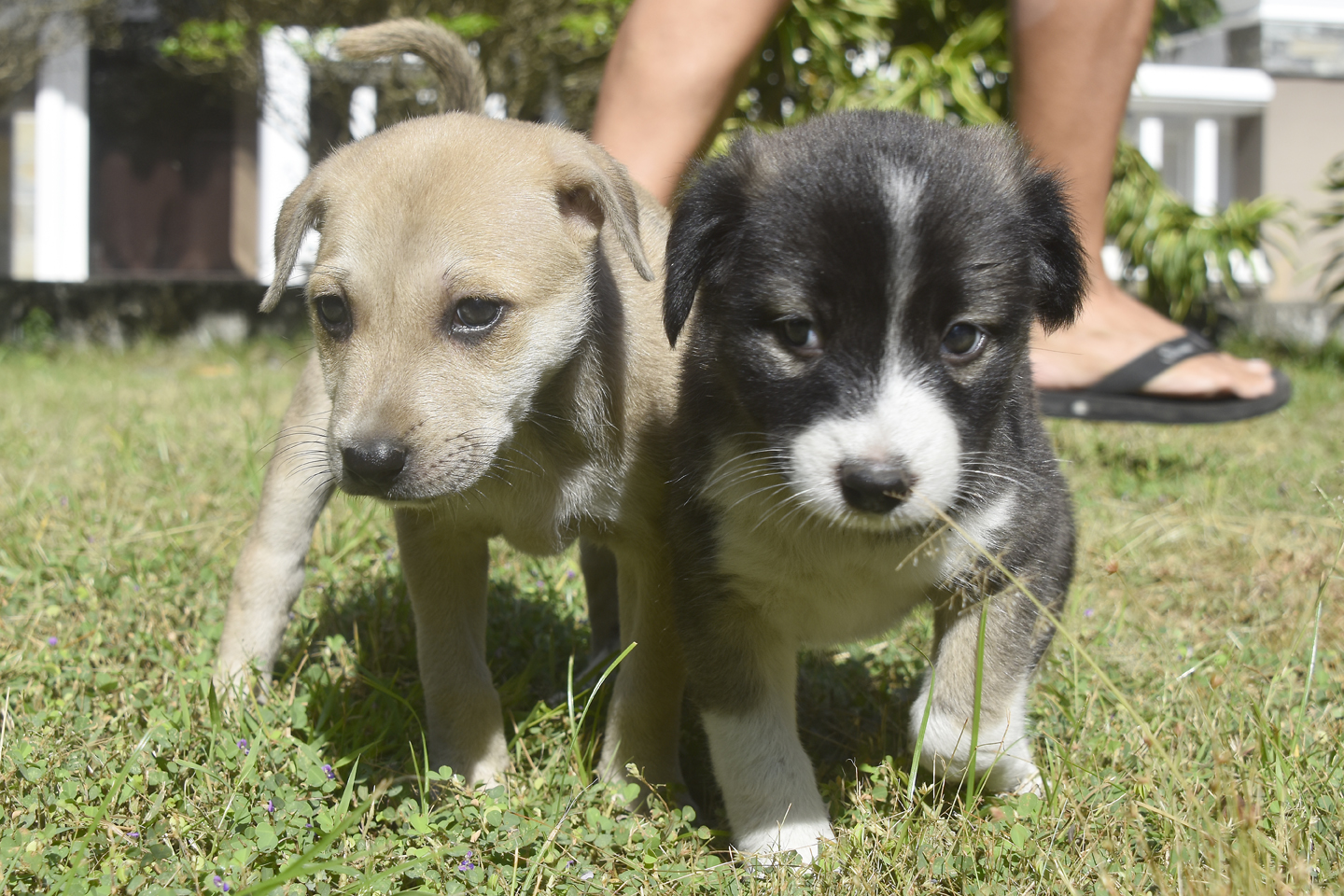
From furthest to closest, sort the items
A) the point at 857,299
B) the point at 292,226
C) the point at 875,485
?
the point at 292,226, the point at 857,299, the point at 875,485

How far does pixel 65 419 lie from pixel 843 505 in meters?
5.77

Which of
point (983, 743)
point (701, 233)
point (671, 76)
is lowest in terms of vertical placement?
point (983, 743)

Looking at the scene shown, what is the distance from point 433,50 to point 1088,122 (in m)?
2.46

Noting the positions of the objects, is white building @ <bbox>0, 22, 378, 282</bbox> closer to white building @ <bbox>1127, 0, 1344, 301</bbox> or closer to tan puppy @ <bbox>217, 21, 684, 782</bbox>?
tan puppy @ <bbox>217, 21, 684, 782</bbox>

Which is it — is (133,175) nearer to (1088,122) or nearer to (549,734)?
(1088,122)

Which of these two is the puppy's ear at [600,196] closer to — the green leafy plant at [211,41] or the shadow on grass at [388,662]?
the shadow on grass at [388,662]

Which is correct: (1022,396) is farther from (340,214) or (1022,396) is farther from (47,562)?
(47,562)

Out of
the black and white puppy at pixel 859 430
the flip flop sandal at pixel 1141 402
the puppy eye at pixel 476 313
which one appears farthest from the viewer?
the flip flop sandal at pixel 1141 402

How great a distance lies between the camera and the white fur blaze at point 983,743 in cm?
234

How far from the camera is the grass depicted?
2.07 m

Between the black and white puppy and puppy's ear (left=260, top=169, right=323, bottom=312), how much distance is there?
0.89 metres

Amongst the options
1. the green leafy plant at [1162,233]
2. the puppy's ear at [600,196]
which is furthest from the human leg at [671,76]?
the green leafy plant at [1162,233]

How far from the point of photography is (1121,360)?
192 inches

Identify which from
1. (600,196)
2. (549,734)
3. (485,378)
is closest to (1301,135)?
(600,196)
